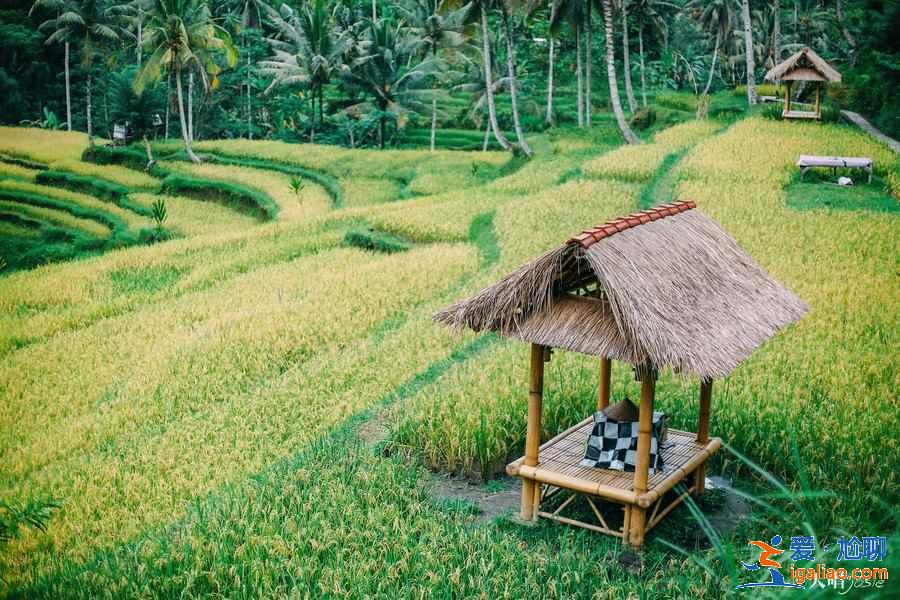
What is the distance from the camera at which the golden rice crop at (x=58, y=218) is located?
647 inches

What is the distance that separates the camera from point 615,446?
199 inches

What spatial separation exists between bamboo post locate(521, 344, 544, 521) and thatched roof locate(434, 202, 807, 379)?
0.79 ft

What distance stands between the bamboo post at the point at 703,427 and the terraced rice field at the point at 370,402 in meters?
0.34

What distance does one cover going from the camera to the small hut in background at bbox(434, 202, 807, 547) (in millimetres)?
4559

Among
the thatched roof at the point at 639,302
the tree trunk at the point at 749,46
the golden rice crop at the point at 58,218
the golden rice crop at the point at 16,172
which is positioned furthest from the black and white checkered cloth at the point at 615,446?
the tree trunk at the point at 749,46

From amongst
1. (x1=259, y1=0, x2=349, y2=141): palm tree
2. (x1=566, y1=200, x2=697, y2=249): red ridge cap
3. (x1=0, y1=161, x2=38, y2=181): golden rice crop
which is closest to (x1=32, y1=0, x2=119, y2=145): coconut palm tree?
(x1=0, y1=161, x2=38, y2=181): golden rice crop

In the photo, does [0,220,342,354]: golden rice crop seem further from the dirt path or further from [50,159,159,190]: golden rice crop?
the dirt path

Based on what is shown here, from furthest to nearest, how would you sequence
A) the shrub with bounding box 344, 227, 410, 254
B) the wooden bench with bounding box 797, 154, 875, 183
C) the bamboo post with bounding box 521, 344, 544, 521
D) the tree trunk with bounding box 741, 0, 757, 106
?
the tree trunk with bounding box 741, 0, 757, 106, the wooden bench with bounding box 797, 154, 875, 183, the shrub with bounding box 344, 227, 410, 254, the bamboo post with bounding box 521, 344, 544, 521

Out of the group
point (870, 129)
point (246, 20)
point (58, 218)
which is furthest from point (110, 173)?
point (870, 129)

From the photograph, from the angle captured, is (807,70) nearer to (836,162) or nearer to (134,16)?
(836,162)

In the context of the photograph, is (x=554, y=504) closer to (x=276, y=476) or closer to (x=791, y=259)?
(x=276, y=476)

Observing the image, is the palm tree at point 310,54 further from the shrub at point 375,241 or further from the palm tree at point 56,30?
the shrub at point 375,241

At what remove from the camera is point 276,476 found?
5.77 m

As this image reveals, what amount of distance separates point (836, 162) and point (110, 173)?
1681cm
